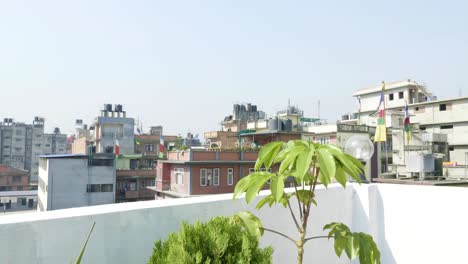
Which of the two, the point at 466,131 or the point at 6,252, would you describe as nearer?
the point at 6,252

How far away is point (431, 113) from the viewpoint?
39.1 metres

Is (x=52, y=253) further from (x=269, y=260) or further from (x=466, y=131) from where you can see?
(x=466, y=131)

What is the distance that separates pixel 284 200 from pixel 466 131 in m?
40.0

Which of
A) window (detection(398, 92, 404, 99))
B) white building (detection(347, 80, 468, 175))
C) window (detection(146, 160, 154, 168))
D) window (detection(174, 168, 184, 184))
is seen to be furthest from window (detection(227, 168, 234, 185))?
window (detection(398, 92, 404, 99))

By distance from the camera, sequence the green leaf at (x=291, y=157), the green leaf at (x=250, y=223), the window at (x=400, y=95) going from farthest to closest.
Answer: the window at (x=400, y=95) < the green leaf at (x=250, y=223) < the green leaf at (x=291, y=157)

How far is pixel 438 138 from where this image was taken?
35719 mm

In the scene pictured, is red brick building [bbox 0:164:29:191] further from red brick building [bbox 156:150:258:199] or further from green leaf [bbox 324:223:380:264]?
green leaf [bbox 324:223:380:264]

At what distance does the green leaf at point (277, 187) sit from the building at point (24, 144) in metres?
78.0

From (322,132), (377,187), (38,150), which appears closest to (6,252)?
(377,187)

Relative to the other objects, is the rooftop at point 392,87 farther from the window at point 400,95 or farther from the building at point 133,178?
the building at point 133,178

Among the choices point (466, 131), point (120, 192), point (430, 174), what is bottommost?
point (120, 192)

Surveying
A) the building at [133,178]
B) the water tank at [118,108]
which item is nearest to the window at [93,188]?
the building at [133,178]

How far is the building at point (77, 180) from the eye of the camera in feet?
113

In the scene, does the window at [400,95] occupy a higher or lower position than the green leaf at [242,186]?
higher
